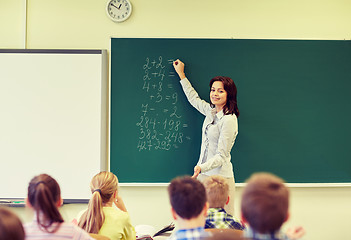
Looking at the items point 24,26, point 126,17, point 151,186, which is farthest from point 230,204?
point 24,26

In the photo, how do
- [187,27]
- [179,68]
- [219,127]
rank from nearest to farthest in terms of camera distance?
[219,127], [179,68], [187,27]

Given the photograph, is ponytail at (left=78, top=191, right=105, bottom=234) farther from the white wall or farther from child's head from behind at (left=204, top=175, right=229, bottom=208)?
the white wall

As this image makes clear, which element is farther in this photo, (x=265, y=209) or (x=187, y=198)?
(x=187, y=198)

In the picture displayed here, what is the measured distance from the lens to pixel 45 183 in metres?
1.81

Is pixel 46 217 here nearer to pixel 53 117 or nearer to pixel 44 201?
pixel 44 201

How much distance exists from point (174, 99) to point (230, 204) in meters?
1.16

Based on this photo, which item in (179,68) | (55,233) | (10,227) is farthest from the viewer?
(179,68)

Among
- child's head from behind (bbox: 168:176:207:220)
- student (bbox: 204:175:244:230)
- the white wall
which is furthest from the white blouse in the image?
child's head from behind (bbox: 168:176:207:220)

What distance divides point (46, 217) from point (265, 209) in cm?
102

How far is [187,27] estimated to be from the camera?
3.79m

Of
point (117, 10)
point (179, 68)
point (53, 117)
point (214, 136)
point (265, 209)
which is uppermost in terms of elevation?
point (117, 10)

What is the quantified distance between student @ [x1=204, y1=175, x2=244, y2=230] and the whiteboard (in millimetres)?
1704

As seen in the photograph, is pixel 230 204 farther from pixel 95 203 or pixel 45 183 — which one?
pixel 45 183

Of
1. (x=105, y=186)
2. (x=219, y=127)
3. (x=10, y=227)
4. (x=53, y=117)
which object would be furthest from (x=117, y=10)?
(x=10, y=227)
